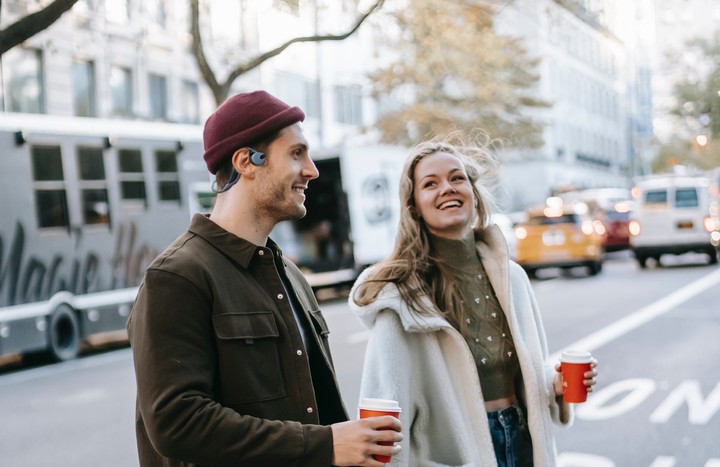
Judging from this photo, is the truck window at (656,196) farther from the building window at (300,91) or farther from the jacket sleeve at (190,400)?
the jacket sleeve at (190,400)

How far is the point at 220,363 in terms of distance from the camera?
2.28m

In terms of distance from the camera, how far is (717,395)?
8.75 metres

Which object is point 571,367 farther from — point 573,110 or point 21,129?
point 573,110

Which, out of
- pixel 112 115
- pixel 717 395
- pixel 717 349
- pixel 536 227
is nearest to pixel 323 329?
pixel 717 395

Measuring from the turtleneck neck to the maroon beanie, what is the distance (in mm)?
Answer: 1137

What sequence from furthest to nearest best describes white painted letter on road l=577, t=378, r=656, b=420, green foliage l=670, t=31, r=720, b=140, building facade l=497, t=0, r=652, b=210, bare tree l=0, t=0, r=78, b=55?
1. building facade l=497, t=0, r=652, b=210
2. green foliage l=670, t=31, r=720, b=140
3. white painted letter on road l=577, t=378, r=656, b=420
4. bare tree l=0, t=0, r=78, b=55

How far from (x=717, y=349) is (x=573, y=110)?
5343cm

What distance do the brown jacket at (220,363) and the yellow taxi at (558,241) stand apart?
19.6 metres

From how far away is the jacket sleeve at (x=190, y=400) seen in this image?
2.17 meters

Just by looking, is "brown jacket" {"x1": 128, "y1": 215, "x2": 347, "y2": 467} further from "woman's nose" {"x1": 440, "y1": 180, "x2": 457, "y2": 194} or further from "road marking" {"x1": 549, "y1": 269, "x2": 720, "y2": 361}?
"road marking" {"x1": 549, "y1": 269, "x2": 720, "y2": 361}

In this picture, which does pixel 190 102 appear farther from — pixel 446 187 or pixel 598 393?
Result: pixel 446 187

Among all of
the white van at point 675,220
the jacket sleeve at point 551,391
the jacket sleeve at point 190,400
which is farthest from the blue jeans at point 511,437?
the white van at point 675,220

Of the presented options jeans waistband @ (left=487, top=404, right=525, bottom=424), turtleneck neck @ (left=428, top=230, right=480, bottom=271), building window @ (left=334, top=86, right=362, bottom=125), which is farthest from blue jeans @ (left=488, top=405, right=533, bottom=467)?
building window @ (left=334, top=86, right=362, bottom=125)

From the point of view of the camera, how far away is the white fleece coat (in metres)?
3.16
